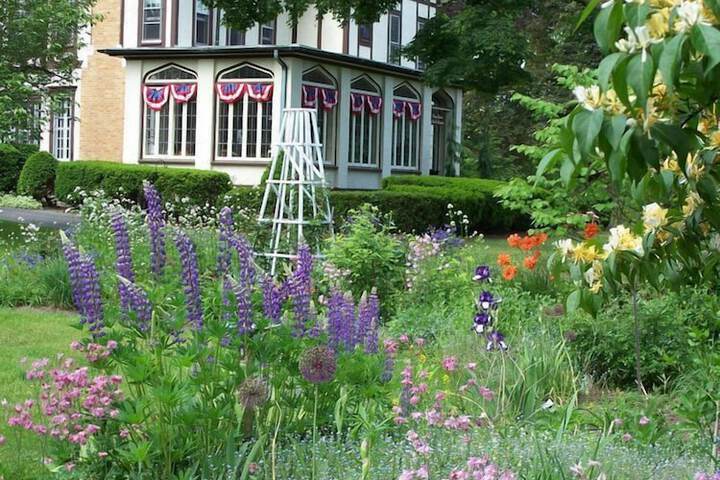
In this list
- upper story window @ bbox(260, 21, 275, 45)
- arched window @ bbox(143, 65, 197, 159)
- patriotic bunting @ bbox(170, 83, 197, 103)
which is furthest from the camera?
upper story window @ bbox(260, 21, 275, 45)

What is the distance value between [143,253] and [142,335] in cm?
667

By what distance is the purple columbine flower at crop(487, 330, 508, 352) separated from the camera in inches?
209

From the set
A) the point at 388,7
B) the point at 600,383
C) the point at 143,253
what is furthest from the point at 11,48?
the point at 600,383

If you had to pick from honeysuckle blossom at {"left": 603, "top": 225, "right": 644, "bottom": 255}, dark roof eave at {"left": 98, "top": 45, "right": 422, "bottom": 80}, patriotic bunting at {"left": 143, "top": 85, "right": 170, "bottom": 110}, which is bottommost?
honeysuckle blossom at {"left": 603, "top": 225, "right": 644, "bottom": 255}

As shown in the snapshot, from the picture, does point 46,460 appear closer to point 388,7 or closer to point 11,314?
point 11,314

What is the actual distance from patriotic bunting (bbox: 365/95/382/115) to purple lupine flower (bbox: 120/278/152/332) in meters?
25.6

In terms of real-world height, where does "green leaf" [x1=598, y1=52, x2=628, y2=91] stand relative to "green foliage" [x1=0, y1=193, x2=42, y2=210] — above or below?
above

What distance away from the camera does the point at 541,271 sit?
373 inches

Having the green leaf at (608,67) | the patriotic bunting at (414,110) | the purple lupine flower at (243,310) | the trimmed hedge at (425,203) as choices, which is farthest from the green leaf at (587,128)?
the patriotic bunting at (414,110)

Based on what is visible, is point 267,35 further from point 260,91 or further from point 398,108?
point 398,108

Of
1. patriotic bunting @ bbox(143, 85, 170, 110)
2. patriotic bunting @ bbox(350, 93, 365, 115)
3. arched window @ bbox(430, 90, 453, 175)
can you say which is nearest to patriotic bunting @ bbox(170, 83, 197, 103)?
patriotic bunting @ bbox(143, 85, 170, 110)

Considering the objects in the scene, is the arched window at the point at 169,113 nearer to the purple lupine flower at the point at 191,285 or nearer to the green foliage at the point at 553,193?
the green foliage at the point at 553,193

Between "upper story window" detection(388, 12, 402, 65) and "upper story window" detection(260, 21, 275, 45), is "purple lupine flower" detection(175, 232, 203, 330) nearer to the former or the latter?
"upper story window" detection(260, 21, 275, 45)

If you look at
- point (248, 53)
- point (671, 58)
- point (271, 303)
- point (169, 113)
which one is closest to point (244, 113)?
point (248, 53)
